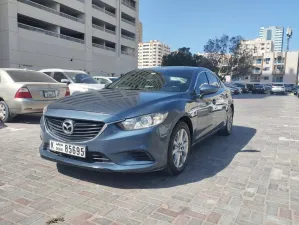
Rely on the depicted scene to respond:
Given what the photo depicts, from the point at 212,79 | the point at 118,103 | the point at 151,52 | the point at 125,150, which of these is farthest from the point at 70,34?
the point at 151,52

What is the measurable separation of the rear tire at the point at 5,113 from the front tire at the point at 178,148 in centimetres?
520

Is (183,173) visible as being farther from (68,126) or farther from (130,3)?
(130,3)

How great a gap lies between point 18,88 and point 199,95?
4.69 m

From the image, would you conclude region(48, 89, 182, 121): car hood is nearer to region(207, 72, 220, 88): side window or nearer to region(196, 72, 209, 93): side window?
region(196, 72, 209, 93): side window

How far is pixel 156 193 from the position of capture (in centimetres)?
294

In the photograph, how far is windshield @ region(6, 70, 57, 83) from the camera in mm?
6895

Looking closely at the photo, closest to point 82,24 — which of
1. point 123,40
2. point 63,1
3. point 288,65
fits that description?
point 63,1

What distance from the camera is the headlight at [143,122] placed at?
9.41 feet

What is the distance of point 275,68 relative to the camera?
279 feet

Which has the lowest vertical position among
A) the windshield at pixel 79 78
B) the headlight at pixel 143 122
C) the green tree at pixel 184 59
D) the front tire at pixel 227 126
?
the front tire at pixel 227 126

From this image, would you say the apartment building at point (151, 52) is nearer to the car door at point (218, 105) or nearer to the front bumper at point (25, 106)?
the front bumper at point (25, 106)

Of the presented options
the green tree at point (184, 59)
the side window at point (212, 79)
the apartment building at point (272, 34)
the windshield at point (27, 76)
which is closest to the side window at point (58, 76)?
the windshield at point (27, 76)

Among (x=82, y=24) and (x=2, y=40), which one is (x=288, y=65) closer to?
(x=82, y=24)

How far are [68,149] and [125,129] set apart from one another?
27.7 inches
